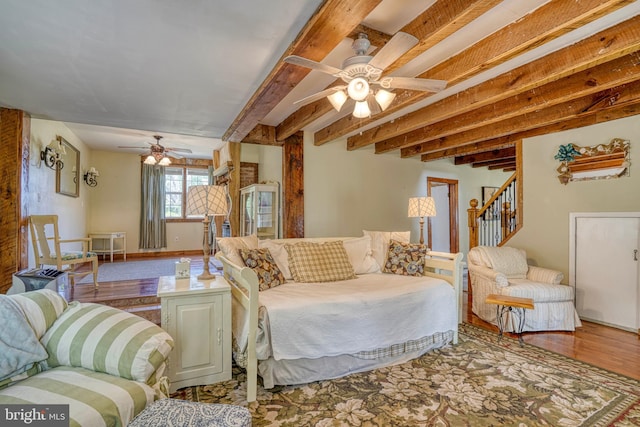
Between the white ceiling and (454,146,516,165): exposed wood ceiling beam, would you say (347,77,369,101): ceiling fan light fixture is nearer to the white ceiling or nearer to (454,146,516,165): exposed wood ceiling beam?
the white ceiling

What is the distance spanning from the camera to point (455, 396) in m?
2.13

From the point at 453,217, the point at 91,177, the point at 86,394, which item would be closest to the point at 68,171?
the point at 91,177

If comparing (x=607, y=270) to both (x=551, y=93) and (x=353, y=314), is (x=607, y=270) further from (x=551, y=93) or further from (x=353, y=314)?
(x=353, y=314)

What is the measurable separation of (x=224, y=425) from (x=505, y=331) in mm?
3244

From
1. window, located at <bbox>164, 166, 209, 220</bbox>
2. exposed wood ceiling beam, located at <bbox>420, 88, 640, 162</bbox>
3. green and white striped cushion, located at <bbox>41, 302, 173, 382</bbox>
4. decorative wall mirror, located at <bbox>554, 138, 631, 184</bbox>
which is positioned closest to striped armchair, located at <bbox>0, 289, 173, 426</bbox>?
green and white striped cushion, located at <bbox>41, 302, 173, 382</bbox>

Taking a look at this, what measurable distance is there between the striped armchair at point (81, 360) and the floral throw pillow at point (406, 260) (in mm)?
2330

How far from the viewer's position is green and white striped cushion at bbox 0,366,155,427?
1217 mm

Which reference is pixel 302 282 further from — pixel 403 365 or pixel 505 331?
pixel 505 331

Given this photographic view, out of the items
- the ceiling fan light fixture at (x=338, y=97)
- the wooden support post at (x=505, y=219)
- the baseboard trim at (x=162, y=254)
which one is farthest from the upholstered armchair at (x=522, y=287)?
the baseboard trim at (x=162, y=254)

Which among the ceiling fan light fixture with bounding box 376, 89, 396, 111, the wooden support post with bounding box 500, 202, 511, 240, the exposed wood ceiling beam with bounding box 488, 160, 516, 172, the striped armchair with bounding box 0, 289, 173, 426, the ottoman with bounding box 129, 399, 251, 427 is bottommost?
the ottoman with bounding box 129, 399, 251, 427

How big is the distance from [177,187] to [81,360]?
6.63 m

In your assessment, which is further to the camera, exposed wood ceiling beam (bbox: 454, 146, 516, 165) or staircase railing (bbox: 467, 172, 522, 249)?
exposed wood ceiling beam (bbox: 454, 146, 516, 165)

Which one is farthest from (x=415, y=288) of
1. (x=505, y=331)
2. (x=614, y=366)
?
(x=614, y=366)

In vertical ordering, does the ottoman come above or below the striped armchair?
below
